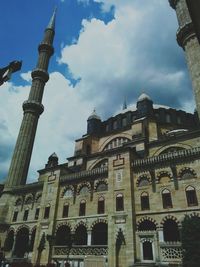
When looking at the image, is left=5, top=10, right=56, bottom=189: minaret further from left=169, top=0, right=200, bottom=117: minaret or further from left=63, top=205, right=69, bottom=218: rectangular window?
left=169, top=0, right=200, bottom=117: minaret

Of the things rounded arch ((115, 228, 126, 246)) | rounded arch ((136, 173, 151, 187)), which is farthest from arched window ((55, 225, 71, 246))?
rounded arch ((136, 173, 151, 187))

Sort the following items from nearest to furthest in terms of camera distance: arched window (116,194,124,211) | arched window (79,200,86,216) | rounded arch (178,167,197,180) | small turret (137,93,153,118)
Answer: rounded arch (178,167,197,180) → arched window (116,194,124,211) → arched window (79,200,86,216) → small turret (137,93,153,118)

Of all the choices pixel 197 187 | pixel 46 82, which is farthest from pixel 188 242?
pixel 46 82

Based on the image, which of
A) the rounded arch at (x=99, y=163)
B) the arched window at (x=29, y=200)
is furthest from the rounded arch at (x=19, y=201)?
the rounded arch at (x=99, y=163)

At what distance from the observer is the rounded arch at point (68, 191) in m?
24.2

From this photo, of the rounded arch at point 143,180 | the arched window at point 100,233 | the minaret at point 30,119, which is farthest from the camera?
the minaret at point 30,119

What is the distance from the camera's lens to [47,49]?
4153 cm

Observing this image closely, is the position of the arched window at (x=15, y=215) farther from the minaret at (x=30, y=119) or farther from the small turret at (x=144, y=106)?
the small turret at (x=144, y=106)

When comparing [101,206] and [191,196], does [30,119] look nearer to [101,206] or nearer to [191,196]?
[101,206]

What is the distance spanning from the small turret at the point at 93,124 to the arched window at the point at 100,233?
52.1ft

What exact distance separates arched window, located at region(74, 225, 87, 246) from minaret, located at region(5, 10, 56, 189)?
1259cm

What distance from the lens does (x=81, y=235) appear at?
22.8 meters

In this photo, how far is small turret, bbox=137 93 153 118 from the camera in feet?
102

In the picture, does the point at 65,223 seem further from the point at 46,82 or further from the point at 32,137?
the point at 46,82
